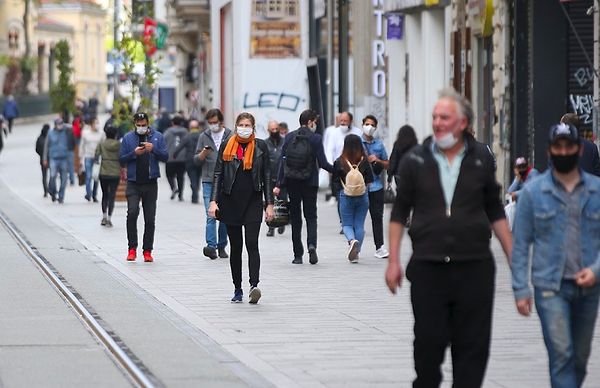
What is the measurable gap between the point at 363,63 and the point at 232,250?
2143 cm

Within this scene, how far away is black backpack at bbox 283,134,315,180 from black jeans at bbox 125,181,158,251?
5.37ft

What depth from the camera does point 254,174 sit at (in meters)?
15.2

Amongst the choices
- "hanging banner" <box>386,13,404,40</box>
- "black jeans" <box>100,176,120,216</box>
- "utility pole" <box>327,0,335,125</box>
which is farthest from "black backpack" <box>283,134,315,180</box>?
"utility pole" <box>327,0,335,125</box>

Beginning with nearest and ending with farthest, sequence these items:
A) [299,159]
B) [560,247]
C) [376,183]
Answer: [560,247], [299,159], [376,183]

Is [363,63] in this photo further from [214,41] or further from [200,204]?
[214,41]

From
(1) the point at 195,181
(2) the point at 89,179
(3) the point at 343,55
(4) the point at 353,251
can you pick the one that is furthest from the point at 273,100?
(4) the point at 353,251

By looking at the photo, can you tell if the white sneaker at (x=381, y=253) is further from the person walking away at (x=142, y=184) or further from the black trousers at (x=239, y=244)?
the black trousers at (x=239, y=244)

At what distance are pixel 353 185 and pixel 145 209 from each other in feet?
8.08

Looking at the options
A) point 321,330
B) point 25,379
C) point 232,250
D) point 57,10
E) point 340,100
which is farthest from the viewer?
point 57,10

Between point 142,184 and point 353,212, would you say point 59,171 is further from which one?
point 353,212

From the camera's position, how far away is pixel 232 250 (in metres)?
15.1

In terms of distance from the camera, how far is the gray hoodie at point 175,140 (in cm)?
3534

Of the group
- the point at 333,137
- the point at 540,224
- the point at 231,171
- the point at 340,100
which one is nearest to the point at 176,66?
the point at 340,100

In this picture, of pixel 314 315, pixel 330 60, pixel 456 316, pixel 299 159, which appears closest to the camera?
pixel 456 316
